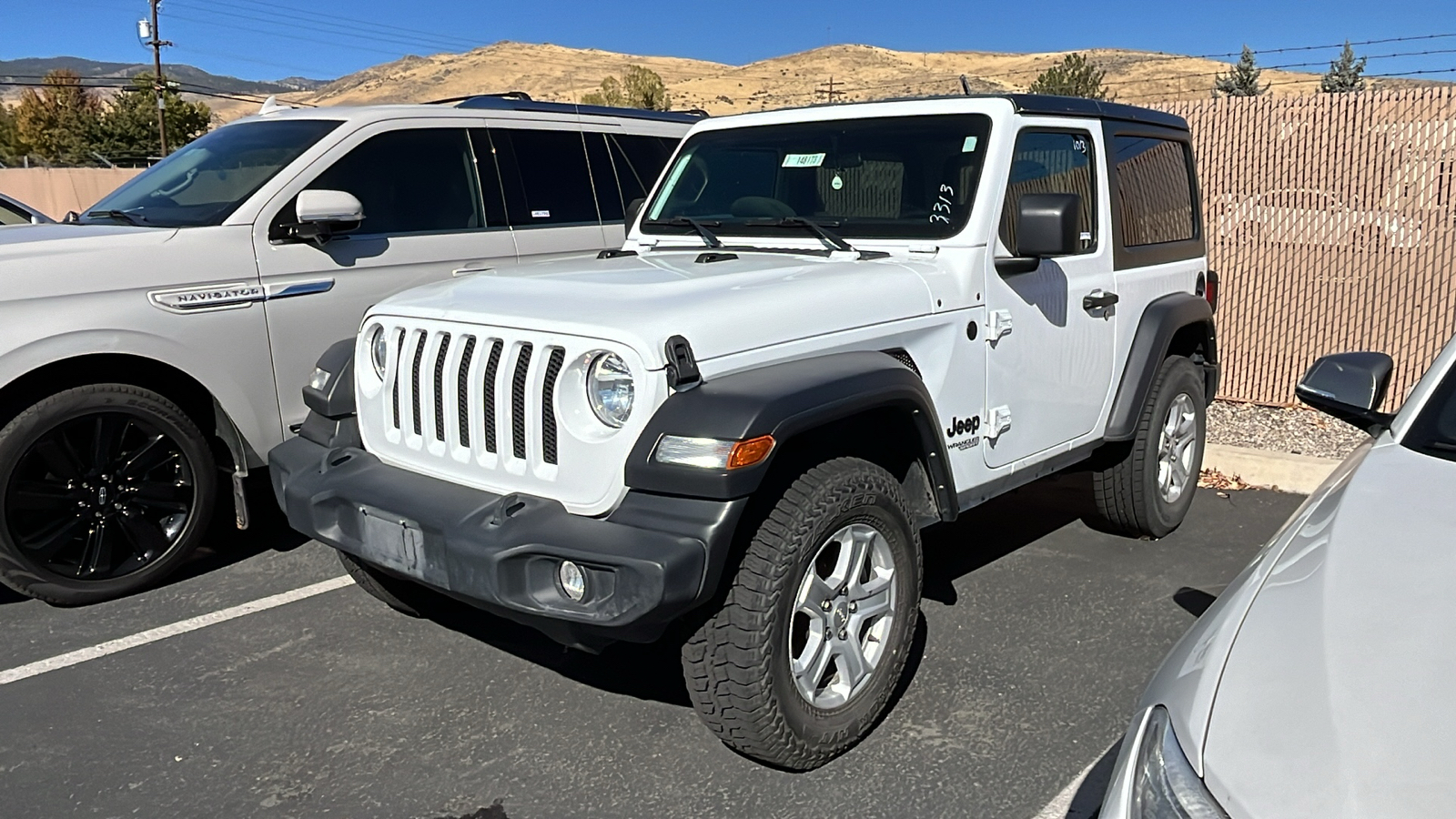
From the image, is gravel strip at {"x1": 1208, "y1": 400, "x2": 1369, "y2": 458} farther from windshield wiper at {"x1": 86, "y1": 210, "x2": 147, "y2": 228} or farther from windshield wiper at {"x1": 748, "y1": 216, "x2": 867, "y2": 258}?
windshield wiper at {"x1": 86, "y1": 210, "x2": 147, "y2": 228}

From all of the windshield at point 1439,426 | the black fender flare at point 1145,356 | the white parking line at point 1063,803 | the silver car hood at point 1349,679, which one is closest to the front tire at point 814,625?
the white parking line at point 1063,803

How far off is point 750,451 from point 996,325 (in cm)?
151

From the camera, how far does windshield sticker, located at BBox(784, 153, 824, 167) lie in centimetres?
445

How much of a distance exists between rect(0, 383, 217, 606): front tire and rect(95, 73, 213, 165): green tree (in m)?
51.9

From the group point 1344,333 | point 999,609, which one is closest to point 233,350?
point 999,609

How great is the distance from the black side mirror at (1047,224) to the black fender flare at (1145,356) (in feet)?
3.92

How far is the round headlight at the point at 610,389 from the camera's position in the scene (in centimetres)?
297

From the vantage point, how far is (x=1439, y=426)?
2660 mm

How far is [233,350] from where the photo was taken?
4.72 meters

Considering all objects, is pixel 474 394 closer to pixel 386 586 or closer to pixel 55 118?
pixel 386 586

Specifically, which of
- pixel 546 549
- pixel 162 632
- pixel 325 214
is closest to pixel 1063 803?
pixel 546 549

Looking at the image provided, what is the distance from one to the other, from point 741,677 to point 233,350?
292 cm

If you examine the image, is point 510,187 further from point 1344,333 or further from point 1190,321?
point 1344,333

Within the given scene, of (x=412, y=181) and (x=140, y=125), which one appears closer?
(x=412, y=181)
